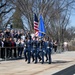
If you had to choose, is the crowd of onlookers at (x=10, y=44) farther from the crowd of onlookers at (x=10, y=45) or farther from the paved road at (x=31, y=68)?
the paved road at (x=31, y=68)

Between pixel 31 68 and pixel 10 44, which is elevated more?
pixel 10 44

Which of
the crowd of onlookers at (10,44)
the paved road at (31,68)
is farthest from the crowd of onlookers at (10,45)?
the paved road at (31,68)

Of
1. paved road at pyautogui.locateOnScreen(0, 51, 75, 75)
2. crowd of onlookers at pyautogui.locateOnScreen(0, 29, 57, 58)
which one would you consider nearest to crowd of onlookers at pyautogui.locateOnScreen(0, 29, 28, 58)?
crowd of onlookers at pyautogui.locateOnScreen(0, 29, 57, 58)

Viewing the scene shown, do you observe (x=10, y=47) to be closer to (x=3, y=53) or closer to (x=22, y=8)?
(x=3, y=53)

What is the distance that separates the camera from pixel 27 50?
21875 millimetres

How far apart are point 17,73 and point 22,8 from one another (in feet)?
84.3

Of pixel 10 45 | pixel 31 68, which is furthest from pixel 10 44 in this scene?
pixel 31 68

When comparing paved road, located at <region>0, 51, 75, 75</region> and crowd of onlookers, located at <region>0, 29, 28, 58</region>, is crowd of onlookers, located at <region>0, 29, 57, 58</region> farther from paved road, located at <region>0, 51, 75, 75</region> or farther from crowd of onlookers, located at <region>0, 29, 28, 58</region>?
paved road, located at <region>0, 51, 75, 75</region>

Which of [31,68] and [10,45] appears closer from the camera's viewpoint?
[31,68]

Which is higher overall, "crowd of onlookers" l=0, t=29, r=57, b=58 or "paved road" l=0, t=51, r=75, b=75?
"crowd of onlookers" l=0, t=29, r=57, b=58

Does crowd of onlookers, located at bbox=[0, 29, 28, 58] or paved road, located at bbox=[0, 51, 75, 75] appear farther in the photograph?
crowd of onlookers, located at bbox=[0, 29, 28, 58]

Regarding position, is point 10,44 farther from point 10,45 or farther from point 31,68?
point 31,68

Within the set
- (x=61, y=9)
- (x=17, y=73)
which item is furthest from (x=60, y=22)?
(x=17, y=73)

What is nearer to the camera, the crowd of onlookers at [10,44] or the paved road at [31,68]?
the paved road at [31,68]
